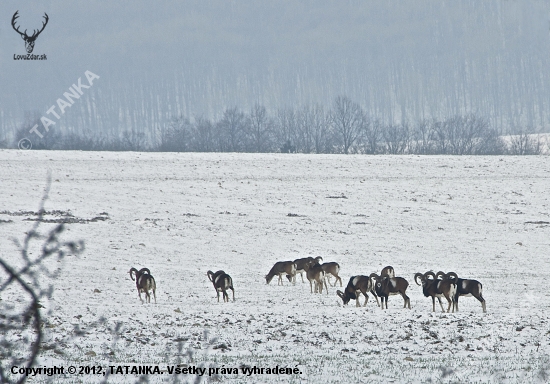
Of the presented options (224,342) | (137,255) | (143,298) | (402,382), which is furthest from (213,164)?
(402,382)

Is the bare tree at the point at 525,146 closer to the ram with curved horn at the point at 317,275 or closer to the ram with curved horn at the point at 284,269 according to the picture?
the ram with curved horn at the point at 284,269

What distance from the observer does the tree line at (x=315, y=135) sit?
9775cm

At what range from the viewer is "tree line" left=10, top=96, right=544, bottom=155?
321 ft

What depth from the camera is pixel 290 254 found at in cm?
2666

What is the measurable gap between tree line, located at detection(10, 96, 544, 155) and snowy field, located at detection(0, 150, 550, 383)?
41497 millimetres

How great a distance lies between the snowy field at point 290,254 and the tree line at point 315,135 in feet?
136

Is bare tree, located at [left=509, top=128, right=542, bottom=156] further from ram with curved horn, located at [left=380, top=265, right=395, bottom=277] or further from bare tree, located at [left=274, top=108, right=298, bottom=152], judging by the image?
ram with curved horn, located at [left=380, top=265, right=395, bottom=277]

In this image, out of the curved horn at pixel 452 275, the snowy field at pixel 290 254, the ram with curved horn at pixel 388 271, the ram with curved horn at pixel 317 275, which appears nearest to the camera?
the snowy field at pixel 290 254

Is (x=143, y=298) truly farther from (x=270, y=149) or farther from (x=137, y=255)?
(x=270, y=149)

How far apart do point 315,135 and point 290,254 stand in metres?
85.8

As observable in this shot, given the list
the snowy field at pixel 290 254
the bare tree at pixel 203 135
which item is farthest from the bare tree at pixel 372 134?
the snowy field at pixel 290 254

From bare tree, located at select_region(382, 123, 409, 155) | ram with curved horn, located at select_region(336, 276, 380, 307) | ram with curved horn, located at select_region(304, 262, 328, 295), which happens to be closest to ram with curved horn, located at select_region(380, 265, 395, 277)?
ram with curved horn, located at select_region(304, 262, 328, 295)

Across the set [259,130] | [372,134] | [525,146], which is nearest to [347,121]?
[372,134]

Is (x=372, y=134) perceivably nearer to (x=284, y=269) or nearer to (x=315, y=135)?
(x=315, y=135)
